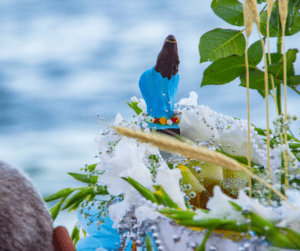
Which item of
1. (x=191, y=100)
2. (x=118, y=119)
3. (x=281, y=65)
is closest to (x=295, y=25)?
(x=281, y=65)

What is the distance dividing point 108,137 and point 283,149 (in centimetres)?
36

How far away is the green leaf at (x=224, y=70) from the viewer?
0.54 meters

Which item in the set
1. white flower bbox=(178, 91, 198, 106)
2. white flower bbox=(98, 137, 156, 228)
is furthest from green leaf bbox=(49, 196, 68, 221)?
white flower bbox=(178, 91, 198, 106)

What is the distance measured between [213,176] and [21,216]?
1.11 ft

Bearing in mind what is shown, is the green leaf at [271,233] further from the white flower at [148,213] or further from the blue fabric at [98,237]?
the blue fabric at [98,237]

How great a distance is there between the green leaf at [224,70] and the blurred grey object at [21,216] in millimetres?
351

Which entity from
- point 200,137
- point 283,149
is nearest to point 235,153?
point 200,137

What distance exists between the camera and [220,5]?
66cm

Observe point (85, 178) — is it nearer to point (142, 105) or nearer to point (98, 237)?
point (98, 237)

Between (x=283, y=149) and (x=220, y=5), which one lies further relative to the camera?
(x=220, y=5)

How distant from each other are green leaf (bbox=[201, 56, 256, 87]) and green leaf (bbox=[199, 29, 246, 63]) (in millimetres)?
118

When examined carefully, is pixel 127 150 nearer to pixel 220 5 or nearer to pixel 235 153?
pixel 235 153

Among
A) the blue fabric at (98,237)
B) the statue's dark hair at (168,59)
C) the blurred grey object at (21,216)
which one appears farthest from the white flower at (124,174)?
Result: the statue's dark hair at (168,59)

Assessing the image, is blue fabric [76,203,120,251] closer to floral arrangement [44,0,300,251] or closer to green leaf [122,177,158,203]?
floral arrangement [44,0,300,251]
